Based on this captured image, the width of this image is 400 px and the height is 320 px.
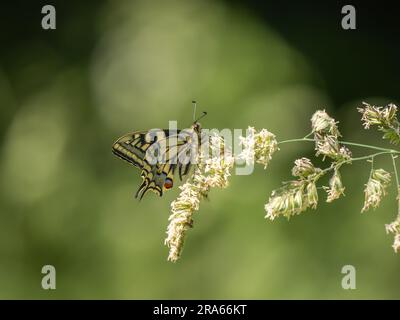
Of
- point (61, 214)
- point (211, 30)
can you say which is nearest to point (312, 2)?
point (211, 30)

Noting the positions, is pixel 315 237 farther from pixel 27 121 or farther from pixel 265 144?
pixel 265 144

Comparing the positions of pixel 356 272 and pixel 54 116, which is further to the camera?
pixel 54 116

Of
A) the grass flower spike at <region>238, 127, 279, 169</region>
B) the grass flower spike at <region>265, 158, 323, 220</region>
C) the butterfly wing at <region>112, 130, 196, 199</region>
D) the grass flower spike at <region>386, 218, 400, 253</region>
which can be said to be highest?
the butterfly wing at <region>112, 130, 196, 199</region>

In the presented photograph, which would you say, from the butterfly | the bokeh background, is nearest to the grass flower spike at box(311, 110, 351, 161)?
the butterfly

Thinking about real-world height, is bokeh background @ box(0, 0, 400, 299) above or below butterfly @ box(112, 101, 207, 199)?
above

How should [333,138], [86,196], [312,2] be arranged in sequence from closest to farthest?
[333,138] < [86,196] < [312,2]

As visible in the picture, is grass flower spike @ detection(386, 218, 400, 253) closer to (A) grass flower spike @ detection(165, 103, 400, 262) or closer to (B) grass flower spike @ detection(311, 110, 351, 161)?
(A) grass flower spike @ detection(165, 103, 400, 262)

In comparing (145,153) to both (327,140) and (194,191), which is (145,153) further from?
A: (327,140)
